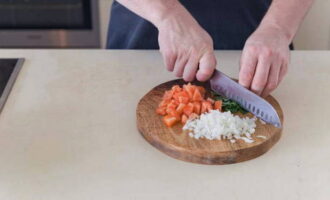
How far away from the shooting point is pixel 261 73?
0.92m

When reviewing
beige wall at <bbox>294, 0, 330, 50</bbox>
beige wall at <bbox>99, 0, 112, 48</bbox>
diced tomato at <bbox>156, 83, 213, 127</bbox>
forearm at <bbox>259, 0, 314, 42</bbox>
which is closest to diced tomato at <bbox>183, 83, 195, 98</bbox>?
diced tomato at <bbox>156, 83, 213, 127</bbox>

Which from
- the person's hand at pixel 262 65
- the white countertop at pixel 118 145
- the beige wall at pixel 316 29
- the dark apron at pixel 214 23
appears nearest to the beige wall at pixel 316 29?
the beige wall at pixel 316 29

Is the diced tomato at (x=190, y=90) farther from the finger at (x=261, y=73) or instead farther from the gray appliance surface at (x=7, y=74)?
the gray appliance surface at (x=7, y=74)

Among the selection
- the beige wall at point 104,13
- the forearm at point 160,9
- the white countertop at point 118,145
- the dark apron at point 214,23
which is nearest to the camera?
the white countertop at point 118,145

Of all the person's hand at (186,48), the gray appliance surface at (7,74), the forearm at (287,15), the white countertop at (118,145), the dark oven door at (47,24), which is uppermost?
the forearm at (287,15)

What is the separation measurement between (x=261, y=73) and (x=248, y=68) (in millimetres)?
25

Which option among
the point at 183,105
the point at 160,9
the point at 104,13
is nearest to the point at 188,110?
the point at 183,105

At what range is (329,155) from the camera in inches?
33.5

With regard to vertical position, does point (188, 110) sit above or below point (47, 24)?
above

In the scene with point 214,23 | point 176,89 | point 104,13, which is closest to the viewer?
point 176,89

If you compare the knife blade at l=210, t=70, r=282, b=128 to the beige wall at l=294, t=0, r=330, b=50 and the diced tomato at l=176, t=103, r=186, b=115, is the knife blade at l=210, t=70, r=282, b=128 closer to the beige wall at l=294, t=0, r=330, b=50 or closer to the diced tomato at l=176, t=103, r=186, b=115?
the diced tomato at l=176, t=103, r=186, b=115

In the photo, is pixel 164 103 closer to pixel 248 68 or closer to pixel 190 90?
pixel 190 90

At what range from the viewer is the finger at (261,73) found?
0.92 meters

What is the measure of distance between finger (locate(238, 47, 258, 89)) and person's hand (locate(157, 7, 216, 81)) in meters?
0.05
